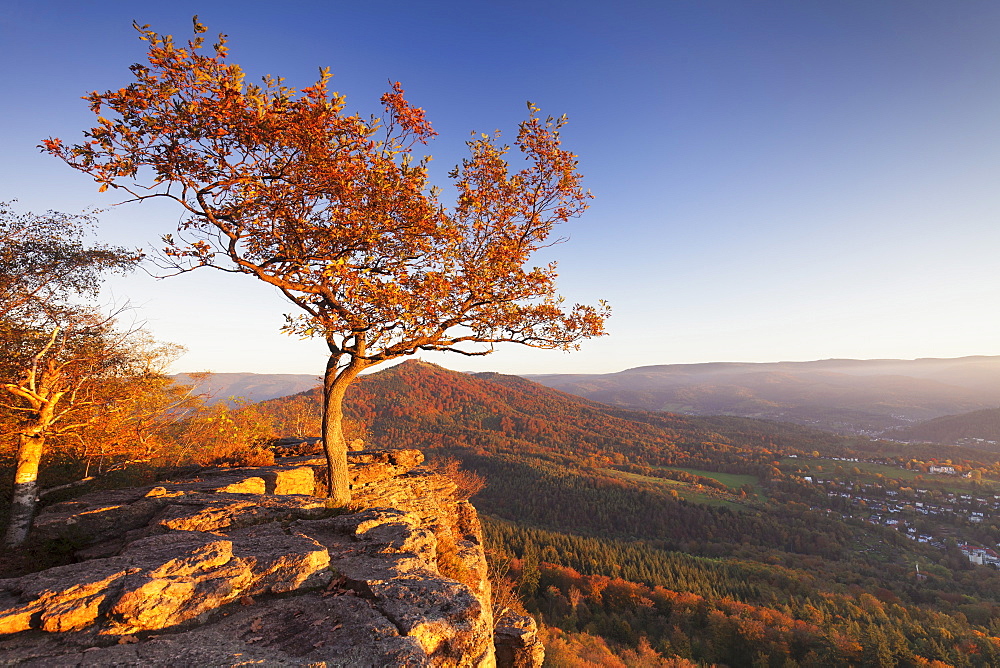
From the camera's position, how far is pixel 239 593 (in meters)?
5.10

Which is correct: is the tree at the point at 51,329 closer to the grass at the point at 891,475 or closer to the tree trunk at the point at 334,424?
the tree trunk at the point at 334,424

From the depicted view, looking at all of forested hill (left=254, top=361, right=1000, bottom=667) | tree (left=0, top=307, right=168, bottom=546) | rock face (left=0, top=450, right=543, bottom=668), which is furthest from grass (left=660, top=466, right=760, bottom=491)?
tree (left=0, top=307, right=168, bottom=546)

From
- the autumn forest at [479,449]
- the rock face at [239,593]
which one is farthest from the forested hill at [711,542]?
the rock face at [239,593]

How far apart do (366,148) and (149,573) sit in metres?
7.92

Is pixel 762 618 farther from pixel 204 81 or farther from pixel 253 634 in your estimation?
pixel 204 81

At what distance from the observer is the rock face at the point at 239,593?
4000 millimetres

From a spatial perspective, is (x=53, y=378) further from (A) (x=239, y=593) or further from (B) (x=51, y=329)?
(A) (x=239, y=593)

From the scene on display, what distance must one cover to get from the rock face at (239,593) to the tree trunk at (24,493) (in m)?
0.29

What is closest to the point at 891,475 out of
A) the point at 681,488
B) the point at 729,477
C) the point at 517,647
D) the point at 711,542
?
the point at 729,477

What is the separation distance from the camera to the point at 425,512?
15.5 metres

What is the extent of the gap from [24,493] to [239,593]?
681 cm

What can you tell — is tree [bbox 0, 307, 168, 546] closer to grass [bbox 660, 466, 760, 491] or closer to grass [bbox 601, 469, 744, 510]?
grass [bbox 601, 469, 744, 510]

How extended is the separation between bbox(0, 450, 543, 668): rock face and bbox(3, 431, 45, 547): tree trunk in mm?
286

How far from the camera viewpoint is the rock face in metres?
4.00
